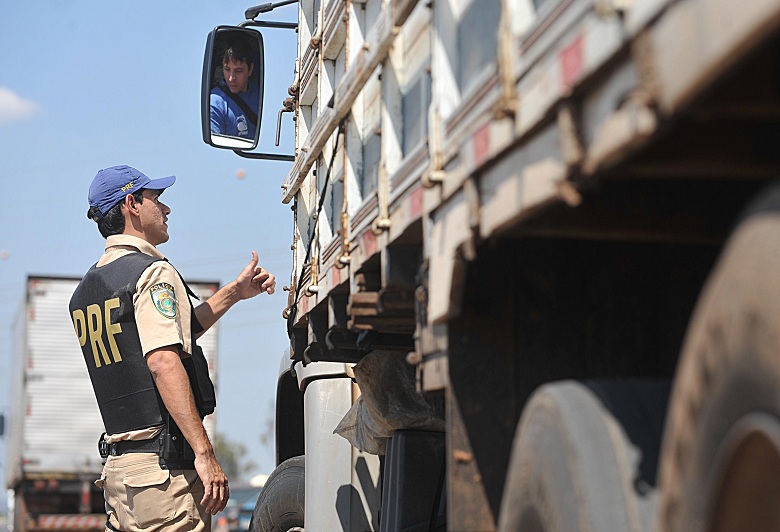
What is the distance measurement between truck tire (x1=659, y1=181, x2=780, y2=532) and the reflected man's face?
15.7ft

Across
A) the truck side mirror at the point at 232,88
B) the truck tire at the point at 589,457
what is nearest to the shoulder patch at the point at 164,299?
the truck side mirror at the point at 232,88

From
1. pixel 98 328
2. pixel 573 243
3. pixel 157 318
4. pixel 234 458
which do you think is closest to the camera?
pixel 573 243

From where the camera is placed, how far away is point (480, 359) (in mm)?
3344

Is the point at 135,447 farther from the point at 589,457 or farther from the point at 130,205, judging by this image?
the point at 589,457

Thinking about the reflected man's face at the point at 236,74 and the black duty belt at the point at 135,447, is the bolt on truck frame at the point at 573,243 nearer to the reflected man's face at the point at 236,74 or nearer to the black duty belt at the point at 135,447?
the black duty belt at the point at 135,447

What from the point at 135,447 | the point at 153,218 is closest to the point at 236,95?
the point at 153,218

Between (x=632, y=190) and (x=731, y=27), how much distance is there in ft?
3.27

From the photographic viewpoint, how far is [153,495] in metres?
5.59

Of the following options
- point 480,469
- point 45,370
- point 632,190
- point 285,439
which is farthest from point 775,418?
point 45,370

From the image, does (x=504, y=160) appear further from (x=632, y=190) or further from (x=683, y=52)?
(x=683, y=52)

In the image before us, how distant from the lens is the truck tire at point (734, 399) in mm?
1892

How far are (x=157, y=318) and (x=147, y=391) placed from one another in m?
0.35

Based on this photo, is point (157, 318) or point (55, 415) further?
point (55, 415)

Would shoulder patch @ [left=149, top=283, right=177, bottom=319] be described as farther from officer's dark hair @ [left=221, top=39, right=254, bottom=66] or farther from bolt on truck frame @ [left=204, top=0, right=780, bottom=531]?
officer's dark hair @ [left=221, top=39, right=254, bottom=66]
